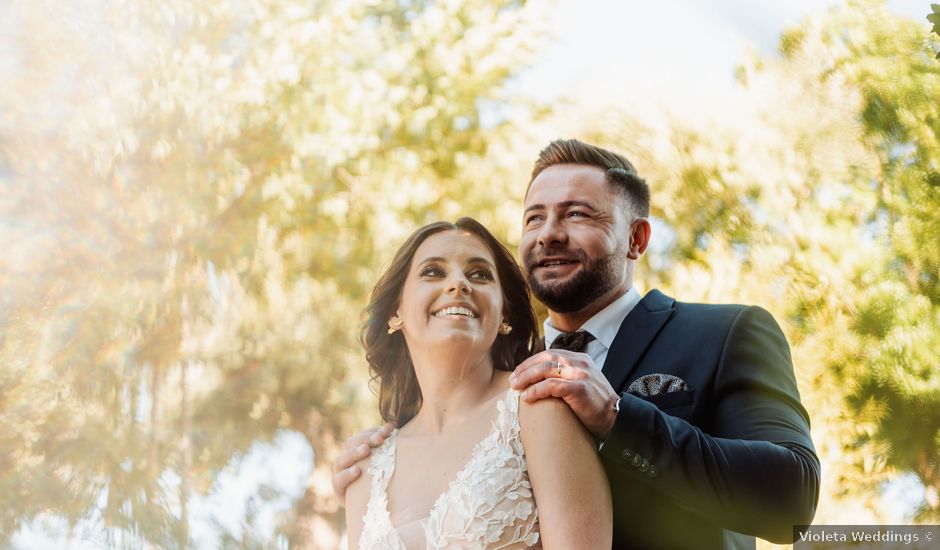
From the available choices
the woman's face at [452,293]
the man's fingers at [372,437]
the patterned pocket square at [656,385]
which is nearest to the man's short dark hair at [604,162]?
Result: the woman's face at [452,293]

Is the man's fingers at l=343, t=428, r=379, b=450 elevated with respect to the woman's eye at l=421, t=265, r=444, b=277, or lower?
lower

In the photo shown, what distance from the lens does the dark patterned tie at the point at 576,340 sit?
250 cm

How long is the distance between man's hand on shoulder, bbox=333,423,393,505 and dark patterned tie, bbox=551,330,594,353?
0.47 m

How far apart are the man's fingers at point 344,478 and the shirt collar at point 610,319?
0.61 m

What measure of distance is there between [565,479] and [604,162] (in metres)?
1.13

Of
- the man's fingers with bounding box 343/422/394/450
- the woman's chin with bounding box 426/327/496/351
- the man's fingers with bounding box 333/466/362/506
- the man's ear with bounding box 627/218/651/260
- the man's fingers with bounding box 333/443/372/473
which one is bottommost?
the man's fingers with bounding box 333/466/362/506

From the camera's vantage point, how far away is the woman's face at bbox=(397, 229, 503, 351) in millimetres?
2182

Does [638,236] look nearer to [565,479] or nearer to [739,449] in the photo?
[739,449]

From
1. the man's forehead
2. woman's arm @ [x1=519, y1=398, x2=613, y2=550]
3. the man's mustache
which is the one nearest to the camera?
woman's arm @ [x1=519, y1=398, x2=613, y2=550]

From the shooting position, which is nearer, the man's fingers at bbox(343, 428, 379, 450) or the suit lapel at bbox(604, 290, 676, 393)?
the suit lapel at bbox(604, 290, 676, 393)

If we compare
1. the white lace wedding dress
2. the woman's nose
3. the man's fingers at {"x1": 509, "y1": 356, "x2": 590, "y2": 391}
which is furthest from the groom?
the woman's nose

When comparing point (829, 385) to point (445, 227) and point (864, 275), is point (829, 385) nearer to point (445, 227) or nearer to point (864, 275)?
point (864, 275)

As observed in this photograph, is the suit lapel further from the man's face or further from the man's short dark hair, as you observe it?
the man's short dark hair

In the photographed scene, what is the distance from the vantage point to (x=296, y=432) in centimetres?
700
